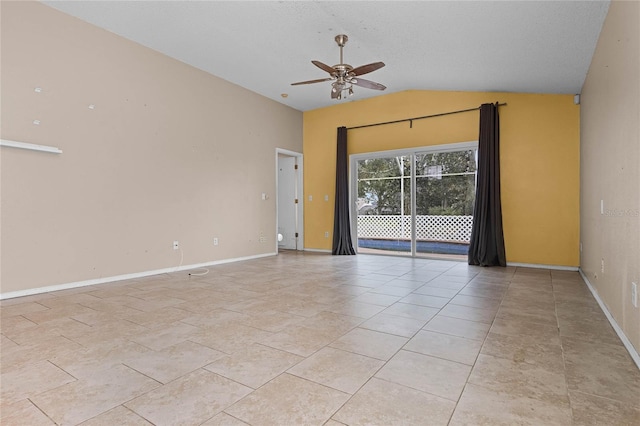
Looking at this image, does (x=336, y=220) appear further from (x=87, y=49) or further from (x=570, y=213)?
(x=87, y=49)

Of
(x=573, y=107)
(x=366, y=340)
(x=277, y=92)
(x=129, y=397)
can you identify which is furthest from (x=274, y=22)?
(x=573, y=107)

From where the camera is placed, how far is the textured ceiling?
3.27m

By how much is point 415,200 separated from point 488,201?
4.29ft

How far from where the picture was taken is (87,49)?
412cm

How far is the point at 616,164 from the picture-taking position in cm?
261

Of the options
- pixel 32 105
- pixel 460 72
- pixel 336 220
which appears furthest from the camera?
pixel 336 220

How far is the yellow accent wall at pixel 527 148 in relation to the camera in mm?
5082

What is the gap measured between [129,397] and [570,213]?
19.5 ft

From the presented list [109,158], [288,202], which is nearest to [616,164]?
[109,158]

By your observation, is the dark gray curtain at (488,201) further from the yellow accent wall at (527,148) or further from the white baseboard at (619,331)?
the white baseboard at (619,331)

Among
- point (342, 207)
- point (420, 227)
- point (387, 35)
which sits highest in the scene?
point (387, 35)

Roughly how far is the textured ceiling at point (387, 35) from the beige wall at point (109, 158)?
1.33 ft

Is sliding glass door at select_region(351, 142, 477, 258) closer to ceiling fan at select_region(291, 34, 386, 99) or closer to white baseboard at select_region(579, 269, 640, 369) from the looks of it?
ceiling fan at select_region(291, 34, 386, 99)

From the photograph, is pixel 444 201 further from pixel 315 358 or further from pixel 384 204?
pixel 315 358
